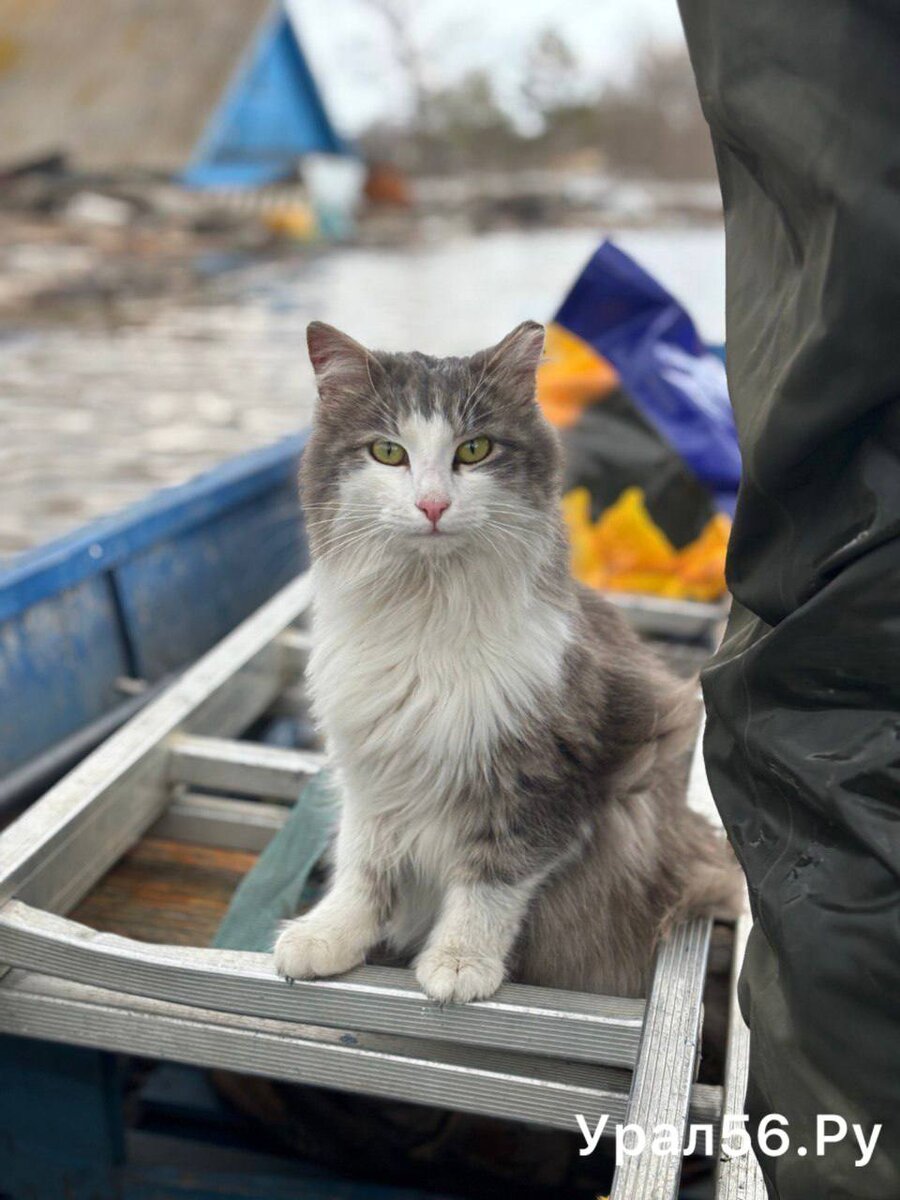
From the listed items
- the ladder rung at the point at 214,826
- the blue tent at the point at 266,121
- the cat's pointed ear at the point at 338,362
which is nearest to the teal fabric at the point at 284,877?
the ladder rung at the point at 214,826

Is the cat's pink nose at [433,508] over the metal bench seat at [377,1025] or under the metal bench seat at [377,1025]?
over

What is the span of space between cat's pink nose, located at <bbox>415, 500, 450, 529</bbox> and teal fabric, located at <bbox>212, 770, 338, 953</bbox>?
67 cm

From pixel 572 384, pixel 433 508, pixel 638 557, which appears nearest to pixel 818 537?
pixel 433 508

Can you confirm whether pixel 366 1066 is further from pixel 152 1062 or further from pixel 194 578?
pixel 194 578

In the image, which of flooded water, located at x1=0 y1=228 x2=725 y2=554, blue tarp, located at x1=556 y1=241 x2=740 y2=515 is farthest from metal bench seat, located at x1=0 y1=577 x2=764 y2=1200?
blue tarp, located at x1=556 y1=241 x2=740 y2=515

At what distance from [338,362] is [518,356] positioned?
0.26 metres

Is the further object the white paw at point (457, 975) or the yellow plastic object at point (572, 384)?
the yellow plastic object at point (572, 384)

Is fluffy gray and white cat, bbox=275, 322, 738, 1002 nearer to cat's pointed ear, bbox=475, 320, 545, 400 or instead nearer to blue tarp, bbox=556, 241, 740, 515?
cat's pointed ear, bbox=475, 320, 545, 400

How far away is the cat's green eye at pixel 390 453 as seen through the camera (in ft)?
4.82

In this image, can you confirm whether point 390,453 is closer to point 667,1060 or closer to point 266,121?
point 667,1060

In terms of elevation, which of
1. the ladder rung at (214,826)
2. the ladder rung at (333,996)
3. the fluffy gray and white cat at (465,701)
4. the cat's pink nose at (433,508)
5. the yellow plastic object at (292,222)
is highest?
the yellow plastic object at (292,222)

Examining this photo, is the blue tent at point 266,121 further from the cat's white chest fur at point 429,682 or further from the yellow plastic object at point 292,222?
the cat's white chest fur at point 429,682

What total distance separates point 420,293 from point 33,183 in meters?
5.64

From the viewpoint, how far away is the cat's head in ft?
4.62
